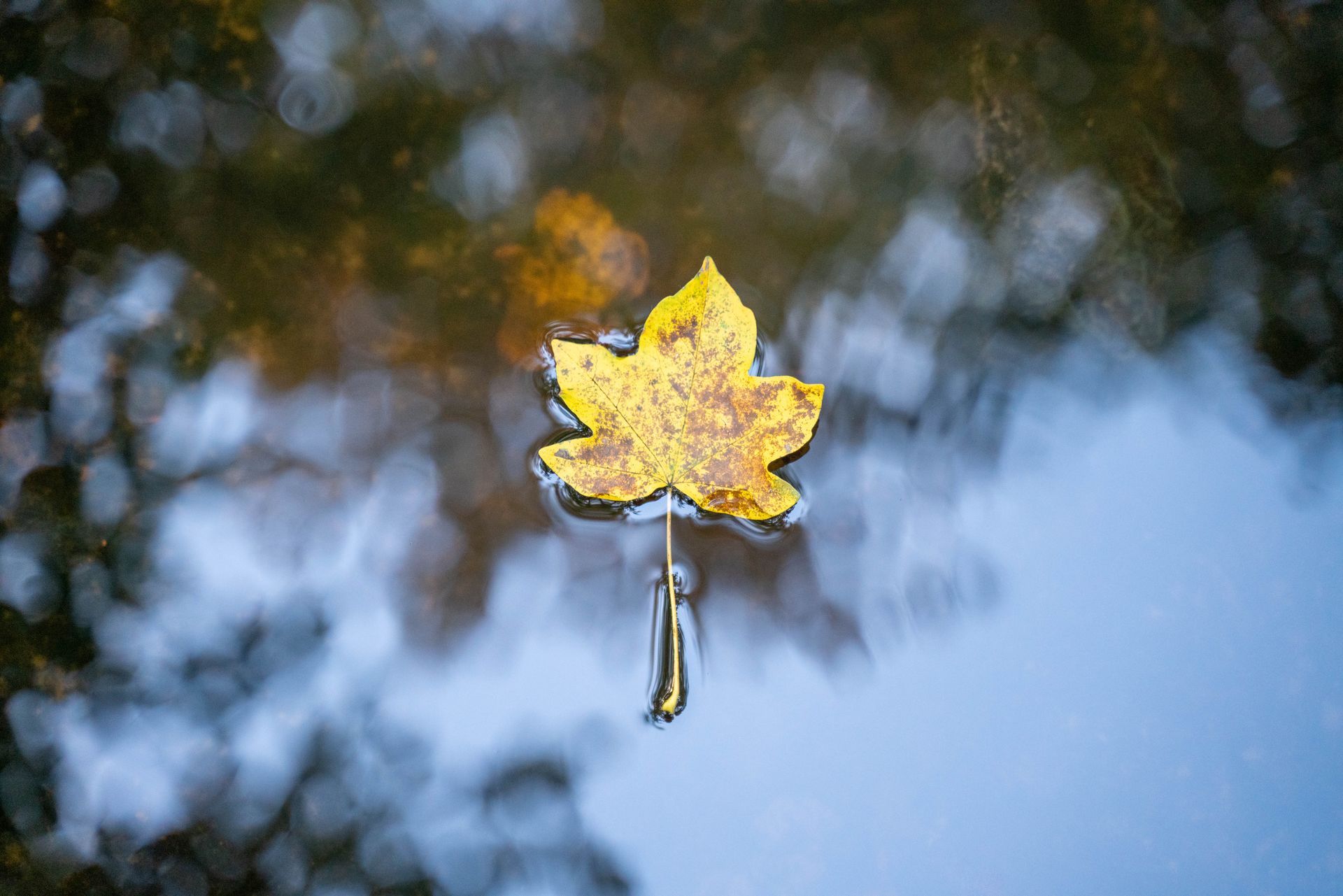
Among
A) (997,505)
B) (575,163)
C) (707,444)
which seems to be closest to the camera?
(707,444)

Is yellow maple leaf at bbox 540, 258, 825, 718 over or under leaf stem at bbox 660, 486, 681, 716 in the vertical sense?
over

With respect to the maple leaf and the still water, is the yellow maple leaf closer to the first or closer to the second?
the maple leaf

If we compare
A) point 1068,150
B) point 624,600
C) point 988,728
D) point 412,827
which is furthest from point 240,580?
point 1068,150

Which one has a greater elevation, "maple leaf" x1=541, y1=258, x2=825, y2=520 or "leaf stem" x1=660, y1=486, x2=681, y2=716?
"maple leaf" x1=541, y1=258, x2=825, y2=520

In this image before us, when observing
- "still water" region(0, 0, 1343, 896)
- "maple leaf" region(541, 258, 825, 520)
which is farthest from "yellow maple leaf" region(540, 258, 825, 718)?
"still water" region(0, 0, 1343, 896)

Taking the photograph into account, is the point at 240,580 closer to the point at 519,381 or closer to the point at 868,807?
the point at 519,381
